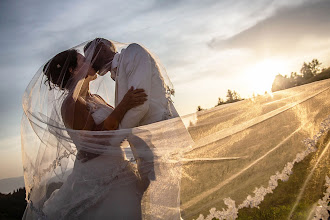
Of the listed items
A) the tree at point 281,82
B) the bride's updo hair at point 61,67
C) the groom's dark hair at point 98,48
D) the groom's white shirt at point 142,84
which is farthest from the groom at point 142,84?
the tree at point 281,82

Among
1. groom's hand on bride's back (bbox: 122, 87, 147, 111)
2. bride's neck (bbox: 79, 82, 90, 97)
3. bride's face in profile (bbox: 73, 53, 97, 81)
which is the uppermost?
bride's face in profile (bbox: 73, 53, 97, 81)

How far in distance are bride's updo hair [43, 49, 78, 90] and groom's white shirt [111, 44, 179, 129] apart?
61 cm

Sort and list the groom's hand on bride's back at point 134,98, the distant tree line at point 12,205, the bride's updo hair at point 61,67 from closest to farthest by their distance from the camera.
A: 1. the groom's hand on bride's back at point 134,98
2. the bride's updo hair at point 61,67
3. the distant tree line at point 12,205

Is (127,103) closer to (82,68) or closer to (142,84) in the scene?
(142,84)

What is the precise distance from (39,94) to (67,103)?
55cm

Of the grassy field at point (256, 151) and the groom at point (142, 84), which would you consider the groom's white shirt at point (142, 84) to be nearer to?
the groom at point (142, 84)

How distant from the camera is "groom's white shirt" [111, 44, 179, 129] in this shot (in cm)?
264

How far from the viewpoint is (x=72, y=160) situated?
2990mm

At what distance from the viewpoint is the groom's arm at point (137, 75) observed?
263 cm

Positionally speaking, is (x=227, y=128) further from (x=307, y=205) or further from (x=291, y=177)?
(x=307, y=205)

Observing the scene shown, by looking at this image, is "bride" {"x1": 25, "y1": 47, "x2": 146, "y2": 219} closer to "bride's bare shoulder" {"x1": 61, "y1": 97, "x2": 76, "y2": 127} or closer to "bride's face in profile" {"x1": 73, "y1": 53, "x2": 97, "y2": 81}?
"bride's bare shoulder" {"x1": 61, "y1": 97, "x2": 76, "y2": 127}

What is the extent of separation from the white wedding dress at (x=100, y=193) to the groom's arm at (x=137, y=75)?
0.37 m

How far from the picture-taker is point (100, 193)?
267 centimetres

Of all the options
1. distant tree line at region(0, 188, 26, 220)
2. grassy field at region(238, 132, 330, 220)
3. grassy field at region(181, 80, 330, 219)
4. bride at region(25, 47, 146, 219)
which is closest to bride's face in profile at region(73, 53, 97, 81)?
bride at region(25, 47, 146, 219)
